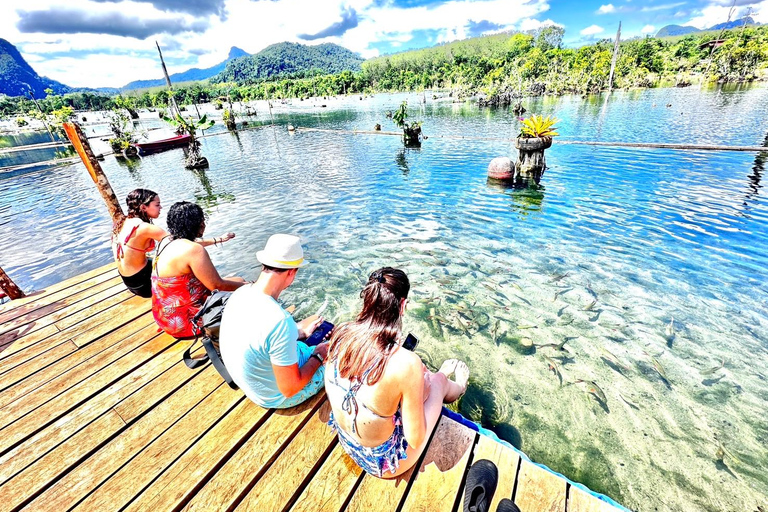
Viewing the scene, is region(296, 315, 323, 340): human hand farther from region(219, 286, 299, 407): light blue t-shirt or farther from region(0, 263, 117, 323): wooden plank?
region(0, 263, 117, 323): wooden plank

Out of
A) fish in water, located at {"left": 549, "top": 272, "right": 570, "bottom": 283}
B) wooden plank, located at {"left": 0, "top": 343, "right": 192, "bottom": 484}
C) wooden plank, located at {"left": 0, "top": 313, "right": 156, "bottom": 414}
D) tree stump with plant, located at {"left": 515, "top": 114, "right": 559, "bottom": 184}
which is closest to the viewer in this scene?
wooden plank, located at {"left": 0, "top": 343, "right": 192, "bottom": 484}

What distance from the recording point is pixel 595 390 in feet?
15.3

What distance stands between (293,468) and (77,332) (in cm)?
450

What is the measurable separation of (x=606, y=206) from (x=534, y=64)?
75.3 m

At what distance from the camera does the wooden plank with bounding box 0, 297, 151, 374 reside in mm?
4312

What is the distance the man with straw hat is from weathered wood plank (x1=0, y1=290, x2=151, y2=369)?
3.45m

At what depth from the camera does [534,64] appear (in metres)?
68.6

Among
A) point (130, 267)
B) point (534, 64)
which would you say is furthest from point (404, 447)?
point (534, 64)

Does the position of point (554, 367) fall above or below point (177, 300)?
below

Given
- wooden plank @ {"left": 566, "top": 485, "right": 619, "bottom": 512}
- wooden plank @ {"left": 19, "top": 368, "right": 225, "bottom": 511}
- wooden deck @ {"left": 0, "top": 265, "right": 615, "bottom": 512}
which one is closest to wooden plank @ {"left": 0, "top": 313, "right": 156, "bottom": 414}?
wooden deck @ {"left": 0, "top": 265, "right": 615, "bottom": 512}

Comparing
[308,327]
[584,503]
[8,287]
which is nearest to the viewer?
[584,503]

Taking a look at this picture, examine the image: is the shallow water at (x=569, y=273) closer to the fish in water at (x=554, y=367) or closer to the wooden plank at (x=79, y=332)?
the fish in water at (x=554, y=367)

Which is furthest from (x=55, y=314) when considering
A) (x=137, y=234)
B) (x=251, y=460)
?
(x=251, y=460)

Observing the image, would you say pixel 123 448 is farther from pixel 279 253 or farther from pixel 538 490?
pixel 538 490
